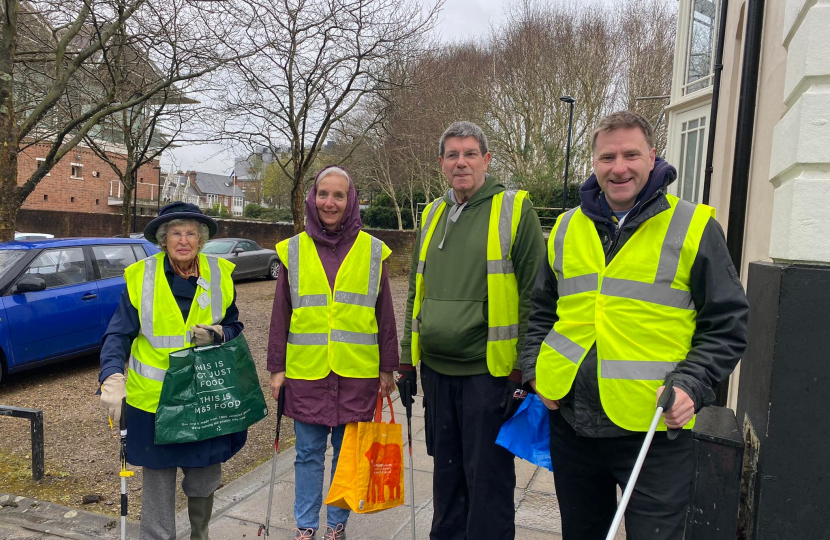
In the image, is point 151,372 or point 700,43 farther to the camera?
point 700,43

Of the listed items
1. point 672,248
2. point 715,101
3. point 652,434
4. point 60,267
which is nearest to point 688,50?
point 715,101

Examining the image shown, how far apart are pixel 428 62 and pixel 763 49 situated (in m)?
14.1

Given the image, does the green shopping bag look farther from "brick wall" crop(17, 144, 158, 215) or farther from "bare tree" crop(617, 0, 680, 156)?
"brick wall" crop(17, 144, 158, 215)

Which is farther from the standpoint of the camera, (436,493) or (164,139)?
(164,139)

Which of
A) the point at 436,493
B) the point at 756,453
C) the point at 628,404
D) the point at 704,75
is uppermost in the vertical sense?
the point at 704,75

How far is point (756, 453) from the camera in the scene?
2.52m

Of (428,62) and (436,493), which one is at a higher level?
(428,62)

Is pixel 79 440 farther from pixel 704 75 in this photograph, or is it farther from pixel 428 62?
pixel 428 62

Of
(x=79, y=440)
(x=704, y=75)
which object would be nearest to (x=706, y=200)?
(x=704, y=75)

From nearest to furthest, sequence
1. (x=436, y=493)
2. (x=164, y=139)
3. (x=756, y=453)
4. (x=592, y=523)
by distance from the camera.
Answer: (x=592, y=523) → (x=756, y=453) → (x=436, y=493) → (x=164, y=139)

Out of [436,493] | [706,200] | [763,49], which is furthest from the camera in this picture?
[706,200]

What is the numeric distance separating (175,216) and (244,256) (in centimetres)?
1449

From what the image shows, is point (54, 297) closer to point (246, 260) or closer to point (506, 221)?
point (506, 221)

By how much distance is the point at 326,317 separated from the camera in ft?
10.0
